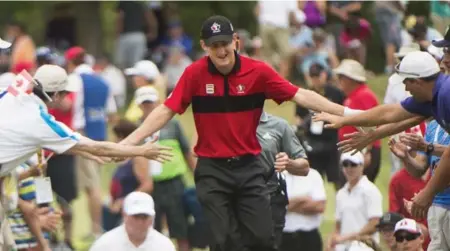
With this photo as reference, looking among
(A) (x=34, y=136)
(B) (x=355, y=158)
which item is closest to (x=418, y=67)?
(A) (x=34, y=136)

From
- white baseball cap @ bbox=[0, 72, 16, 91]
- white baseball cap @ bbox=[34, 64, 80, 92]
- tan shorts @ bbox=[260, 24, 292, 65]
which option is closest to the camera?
white baseball cap @ bbox=[34, 64, 80, 92]

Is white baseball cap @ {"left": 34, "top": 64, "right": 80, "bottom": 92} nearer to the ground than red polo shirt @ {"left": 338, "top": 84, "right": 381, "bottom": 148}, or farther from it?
farther from it

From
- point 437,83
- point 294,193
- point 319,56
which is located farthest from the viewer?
point 319,56

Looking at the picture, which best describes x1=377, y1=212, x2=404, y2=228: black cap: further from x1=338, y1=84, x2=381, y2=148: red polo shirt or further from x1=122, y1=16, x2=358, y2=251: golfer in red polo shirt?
x1=122, y1=16, x2=358, y2=251: golfer in red polo shirt

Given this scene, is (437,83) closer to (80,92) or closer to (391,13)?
(80,92)

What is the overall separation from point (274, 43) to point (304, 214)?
10164 millimetres

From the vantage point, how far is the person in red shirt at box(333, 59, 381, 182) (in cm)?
1666

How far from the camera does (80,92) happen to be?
19297mm

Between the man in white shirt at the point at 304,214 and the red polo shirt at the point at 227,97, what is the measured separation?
3479 millimetres

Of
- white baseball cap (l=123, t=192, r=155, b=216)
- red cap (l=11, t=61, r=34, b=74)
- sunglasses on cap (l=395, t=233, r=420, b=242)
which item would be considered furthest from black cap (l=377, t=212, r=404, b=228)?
red cap (l=11, t=61, r=34, b=74)

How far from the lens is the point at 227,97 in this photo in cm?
1188

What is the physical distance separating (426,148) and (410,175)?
2.84m

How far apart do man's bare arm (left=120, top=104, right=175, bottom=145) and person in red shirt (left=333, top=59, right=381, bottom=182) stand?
461 centimetres

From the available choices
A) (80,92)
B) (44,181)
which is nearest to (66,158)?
(80,92)
